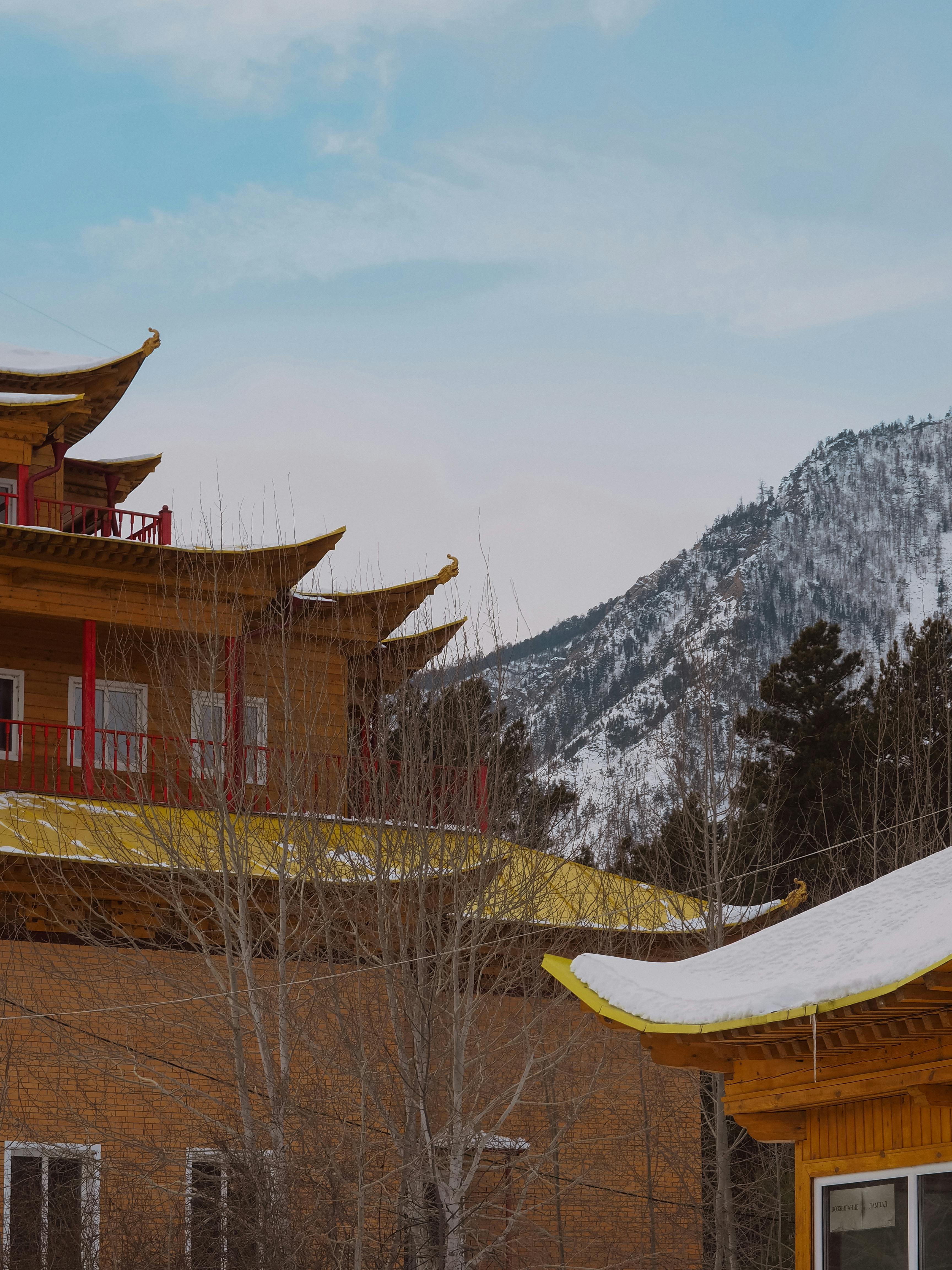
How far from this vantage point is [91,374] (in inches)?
815

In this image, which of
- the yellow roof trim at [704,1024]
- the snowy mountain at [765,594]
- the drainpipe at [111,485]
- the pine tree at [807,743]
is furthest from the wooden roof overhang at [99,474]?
the snowy mountain at [765,594]

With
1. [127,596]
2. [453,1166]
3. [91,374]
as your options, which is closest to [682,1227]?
[453,1166]

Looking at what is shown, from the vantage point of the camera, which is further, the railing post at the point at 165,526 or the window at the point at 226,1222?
the railing post at the point at 165,526

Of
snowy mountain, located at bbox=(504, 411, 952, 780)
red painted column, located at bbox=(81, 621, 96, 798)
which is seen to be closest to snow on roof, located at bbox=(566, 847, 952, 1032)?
red painted column, located at bbox=(81, 621, 96, 798)

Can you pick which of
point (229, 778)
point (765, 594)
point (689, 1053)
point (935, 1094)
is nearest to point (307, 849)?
point (229, 778)

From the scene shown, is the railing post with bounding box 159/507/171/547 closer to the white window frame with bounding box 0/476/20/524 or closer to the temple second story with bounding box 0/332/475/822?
the temple second story with bounding box 0/332/475/822

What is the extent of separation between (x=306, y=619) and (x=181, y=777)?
12.1 ft

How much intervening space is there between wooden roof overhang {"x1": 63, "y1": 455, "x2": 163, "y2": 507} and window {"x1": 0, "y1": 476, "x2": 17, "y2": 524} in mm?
1847

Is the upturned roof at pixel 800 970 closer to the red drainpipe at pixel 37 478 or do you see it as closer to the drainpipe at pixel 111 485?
the red drainpipe at pixel 37 478

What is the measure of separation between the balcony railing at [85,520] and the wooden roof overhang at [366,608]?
1.95 m

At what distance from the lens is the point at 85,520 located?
→ 20.4m

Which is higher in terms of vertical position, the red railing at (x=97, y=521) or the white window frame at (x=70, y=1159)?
the red railing at (x=97, y=521)

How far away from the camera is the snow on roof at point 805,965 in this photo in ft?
20.7

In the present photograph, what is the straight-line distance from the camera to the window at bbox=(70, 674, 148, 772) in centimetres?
1827
